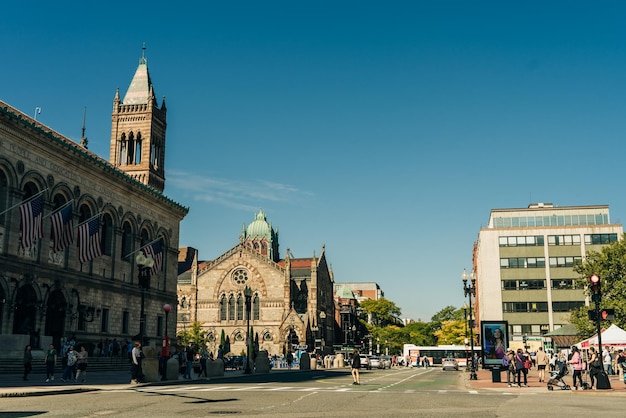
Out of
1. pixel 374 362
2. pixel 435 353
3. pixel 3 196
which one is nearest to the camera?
pixel 3 196

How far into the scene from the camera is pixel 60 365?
37.6m

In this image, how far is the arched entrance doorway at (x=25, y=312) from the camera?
37250mm

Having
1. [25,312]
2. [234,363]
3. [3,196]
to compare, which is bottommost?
[234,363]

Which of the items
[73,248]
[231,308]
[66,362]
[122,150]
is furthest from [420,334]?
[66,362]

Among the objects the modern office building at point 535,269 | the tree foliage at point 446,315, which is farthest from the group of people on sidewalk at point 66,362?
the tree foliage at point 446,315

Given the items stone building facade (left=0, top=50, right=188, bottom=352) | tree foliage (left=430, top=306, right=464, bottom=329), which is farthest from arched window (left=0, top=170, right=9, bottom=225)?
tree foliage (left=430, top=306, right=464, bottom=329)

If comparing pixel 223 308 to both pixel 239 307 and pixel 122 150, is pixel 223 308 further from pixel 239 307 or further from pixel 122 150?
pixel 122 150

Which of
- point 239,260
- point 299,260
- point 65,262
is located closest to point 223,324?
point 239,260

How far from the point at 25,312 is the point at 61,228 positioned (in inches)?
220

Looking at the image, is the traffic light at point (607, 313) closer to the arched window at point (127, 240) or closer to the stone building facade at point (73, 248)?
the stone building facade at point (73, 248)

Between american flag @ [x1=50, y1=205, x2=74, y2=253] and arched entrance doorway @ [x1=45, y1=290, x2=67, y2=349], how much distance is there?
4553 mm

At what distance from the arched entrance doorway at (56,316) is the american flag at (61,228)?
4.55 meters

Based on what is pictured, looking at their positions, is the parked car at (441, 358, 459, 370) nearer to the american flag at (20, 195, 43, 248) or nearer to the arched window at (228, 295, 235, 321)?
the arched window at (228, 295, 235, 321)

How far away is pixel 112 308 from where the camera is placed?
47344 mm
